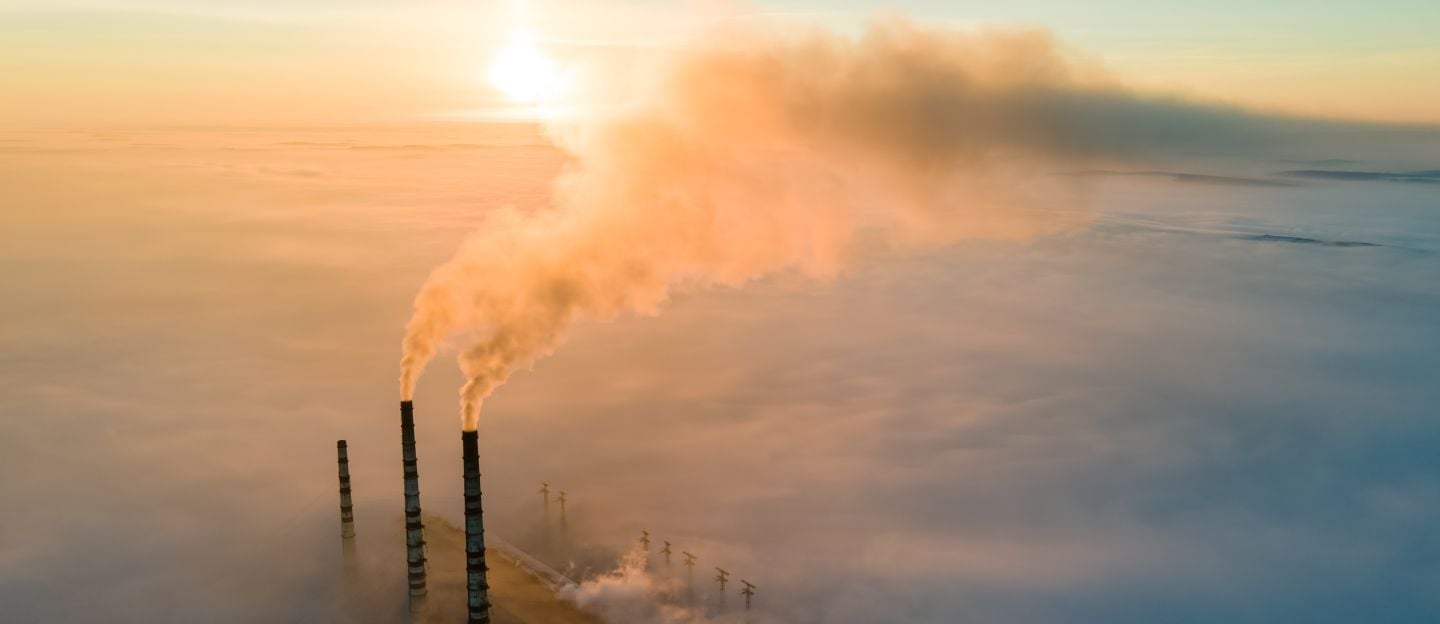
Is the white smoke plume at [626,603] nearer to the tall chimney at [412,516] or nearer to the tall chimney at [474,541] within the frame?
the tall chimney at [474,541]

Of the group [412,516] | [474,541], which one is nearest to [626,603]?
[474,541]

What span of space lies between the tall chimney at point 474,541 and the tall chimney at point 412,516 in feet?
17.0

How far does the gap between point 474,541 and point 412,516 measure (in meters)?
6.98

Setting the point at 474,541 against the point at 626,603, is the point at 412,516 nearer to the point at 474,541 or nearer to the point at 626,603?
the point at 474,541

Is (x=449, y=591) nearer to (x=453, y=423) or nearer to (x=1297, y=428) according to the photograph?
(x=453, y=423)

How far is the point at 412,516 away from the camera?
53.9 metres

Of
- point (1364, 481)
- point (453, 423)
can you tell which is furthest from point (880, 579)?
point (1364, 481)

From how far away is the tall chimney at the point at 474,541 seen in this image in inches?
1934

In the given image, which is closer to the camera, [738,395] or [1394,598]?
[1394,598]

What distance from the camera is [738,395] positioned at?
192 m

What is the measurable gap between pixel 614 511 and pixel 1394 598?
315 ft

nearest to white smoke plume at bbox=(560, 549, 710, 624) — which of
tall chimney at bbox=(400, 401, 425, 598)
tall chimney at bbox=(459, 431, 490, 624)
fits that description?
tall chimney at bbox=(459, 431, 490, 624)

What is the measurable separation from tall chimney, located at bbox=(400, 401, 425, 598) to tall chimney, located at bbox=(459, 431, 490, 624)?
5.19m

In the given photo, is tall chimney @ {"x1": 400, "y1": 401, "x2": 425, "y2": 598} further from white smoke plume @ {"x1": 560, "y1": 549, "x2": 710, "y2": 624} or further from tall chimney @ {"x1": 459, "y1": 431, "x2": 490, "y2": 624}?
white smoke plume @ {"x1": 560, "y1": 549, "x2": 710, "y2": 624}
